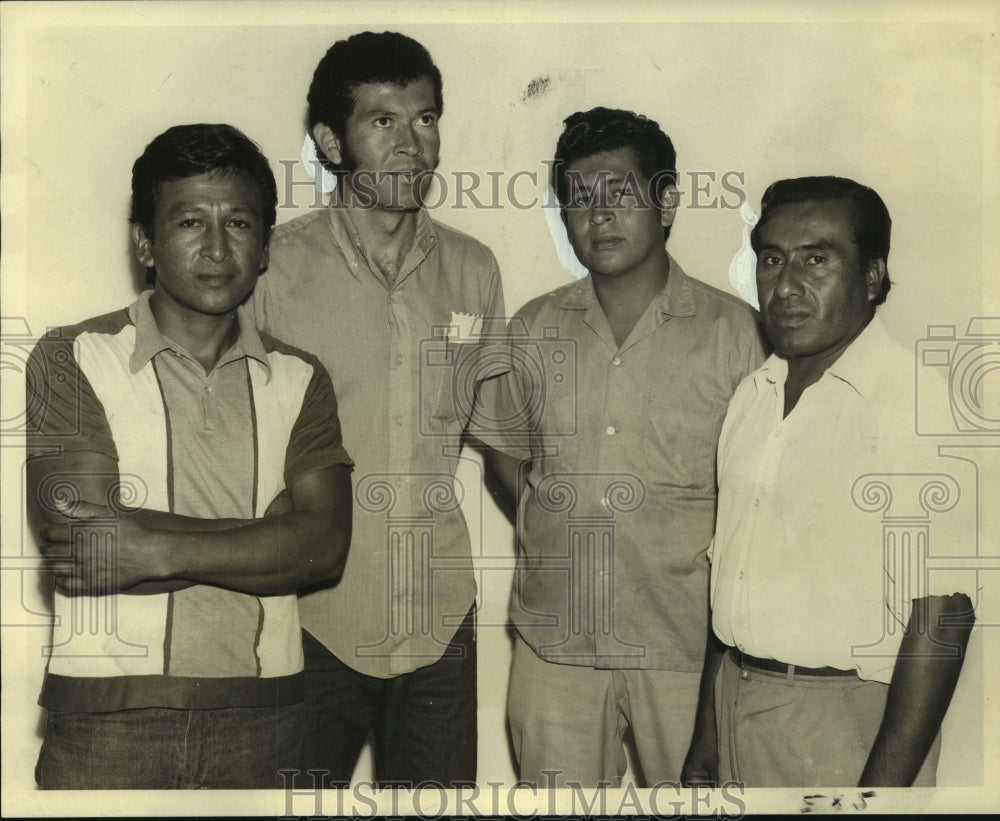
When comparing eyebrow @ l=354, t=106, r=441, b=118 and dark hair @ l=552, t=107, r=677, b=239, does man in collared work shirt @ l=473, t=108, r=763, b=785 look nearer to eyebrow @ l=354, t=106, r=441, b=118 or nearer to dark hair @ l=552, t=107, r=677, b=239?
dark hair @ l=552, t=107, r=677, b=239

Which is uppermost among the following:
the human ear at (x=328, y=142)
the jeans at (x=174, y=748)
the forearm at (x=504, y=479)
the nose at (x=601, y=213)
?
the human ear at (x=328, y=142)

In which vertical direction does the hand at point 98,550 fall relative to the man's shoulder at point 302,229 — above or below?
below

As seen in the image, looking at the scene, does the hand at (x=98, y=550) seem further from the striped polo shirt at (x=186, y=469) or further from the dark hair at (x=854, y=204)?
the dark hair at (x=854, y=204)

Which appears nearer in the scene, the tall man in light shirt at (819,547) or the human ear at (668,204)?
the tall man in light shirt at (819,547)

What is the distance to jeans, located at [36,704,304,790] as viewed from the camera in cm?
211

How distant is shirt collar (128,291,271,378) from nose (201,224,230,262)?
0.37ft

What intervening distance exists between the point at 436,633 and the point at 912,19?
1569mm

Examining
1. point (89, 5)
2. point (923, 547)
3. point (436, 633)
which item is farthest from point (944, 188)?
point (89, 5)

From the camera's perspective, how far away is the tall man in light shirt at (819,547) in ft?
6.82

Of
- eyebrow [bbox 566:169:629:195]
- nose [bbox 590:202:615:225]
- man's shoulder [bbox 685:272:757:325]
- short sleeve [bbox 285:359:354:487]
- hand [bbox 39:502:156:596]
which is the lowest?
hand [bbox 39:502:156:596]

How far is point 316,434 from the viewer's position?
7.04 feet

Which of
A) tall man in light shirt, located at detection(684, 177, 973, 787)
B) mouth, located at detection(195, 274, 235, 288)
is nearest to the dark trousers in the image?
tall man in light shirt, located at detection(684, 177, 973, 787)

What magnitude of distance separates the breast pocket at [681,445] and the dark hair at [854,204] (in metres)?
0.36

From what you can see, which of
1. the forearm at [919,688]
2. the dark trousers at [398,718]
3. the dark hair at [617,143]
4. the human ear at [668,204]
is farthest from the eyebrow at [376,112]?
the forearm at [919,688]
